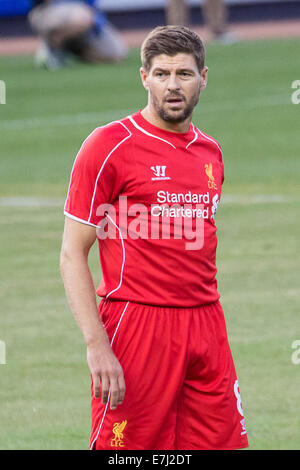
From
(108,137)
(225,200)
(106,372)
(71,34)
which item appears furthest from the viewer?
(71,34)

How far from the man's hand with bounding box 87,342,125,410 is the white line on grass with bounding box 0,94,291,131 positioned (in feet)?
56.4

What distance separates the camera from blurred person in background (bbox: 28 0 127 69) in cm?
2772

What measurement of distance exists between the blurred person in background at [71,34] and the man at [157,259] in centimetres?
2300

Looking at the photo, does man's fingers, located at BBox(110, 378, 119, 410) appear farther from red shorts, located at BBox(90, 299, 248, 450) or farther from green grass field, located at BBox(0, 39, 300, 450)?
green grass field, located at BBox(0, 39, 300, 450)

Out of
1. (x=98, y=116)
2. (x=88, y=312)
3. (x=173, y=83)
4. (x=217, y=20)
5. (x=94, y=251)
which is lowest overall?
(x=88, y=312)

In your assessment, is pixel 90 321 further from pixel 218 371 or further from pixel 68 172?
pixel 68 172

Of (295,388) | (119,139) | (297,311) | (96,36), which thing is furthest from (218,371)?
(96,36)

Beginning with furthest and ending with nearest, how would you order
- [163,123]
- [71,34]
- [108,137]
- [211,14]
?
[211,14]
[71,34]
[163,123]
[108,137]

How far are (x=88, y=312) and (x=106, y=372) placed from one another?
9.8 inches

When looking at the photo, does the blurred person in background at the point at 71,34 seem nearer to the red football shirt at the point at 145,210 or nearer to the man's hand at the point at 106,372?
the red football shirt at the point at 145,210

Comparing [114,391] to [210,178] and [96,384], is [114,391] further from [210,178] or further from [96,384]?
[210,178]

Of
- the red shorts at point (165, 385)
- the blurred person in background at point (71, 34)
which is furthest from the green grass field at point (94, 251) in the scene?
the red shorts at point (165, 385)

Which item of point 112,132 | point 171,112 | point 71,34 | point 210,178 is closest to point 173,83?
point 171,112

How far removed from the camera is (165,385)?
4941mm
